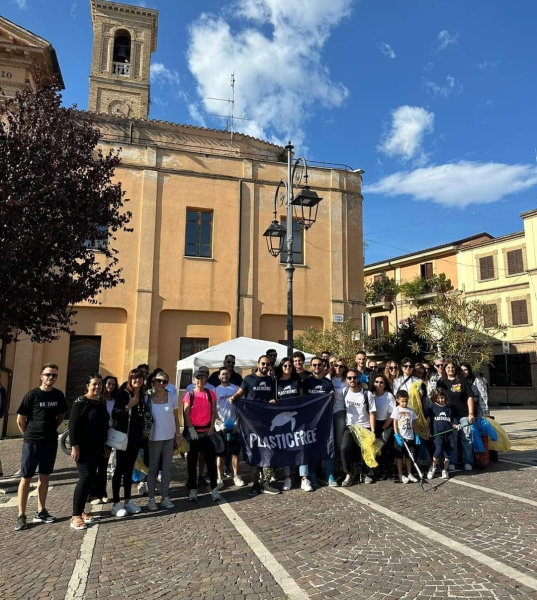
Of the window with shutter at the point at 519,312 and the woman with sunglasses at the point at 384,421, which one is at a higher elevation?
the window with shutter at the point at 519,312

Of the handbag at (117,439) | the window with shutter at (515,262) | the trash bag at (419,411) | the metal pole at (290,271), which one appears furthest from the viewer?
the window with shutter at (515,262)

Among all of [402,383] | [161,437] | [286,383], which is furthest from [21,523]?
[402,383]

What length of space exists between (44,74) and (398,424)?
18165 mm

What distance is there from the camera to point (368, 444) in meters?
7.28

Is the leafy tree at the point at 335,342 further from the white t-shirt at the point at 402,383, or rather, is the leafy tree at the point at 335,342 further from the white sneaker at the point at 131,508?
the white sneaker at the point at 131,508

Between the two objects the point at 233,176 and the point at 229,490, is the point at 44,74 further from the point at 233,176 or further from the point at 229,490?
the point at 229,490

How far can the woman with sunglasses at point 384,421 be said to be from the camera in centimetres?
759

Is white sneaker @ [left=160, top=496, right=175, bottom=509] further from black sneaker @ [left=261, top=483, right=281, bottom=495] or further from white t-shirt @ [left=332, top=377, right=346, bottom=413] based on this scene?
white t-shirt @ [left=332, top=377, right=346, bottom=413]

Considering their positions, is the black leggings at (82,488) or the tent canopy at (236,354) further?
the tent canopy at (236,354)

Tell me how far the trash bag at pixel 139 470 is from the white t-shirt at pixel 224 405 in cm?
132

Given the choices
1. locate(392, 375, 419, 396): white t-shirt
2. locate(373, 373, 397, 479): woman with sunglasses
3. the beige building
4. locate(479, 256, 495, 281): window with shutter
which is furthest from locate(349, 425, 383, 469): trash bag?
locate(479, 256, 495, 281): window with shutter

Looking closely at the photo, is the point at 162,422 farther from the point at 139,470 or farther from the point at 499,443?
the point at 499,443

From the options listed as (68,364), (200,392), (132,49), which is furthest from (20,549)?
(132,49)

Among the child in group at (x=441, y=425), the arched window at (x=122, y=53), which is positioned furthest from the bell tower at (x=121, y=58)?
the child in group at (x=441, y=425)
